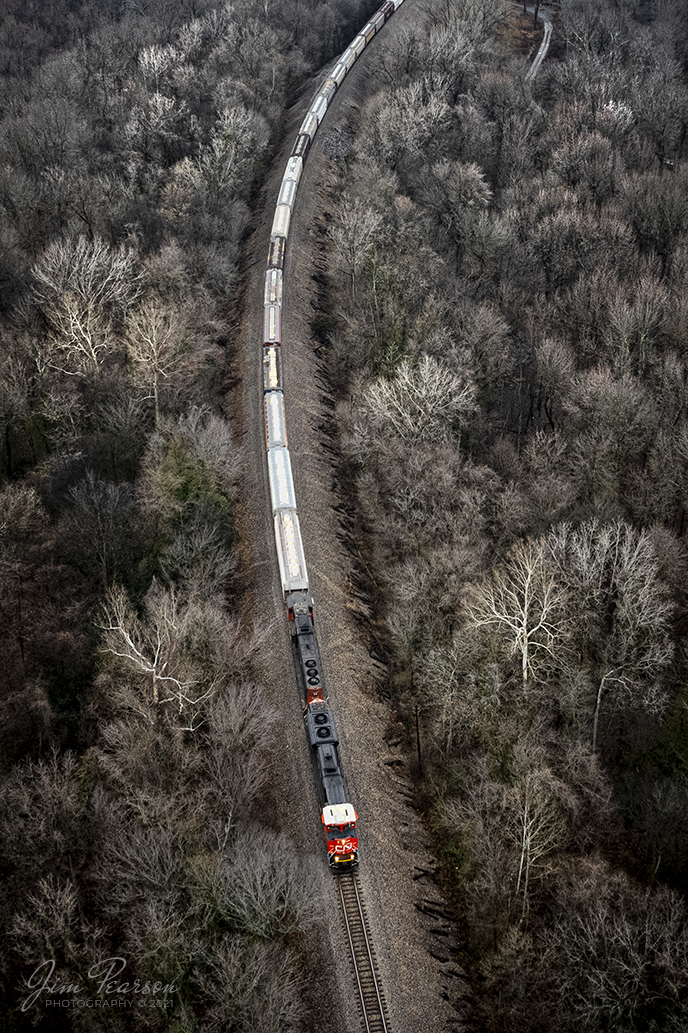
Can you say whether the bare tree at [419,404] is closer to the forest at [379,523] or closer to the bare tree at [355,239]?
the forest at [379,523]

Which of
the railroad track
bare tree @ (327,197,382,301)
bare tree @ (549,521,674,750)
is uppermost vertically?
bare tree @ (327,197,382,301)

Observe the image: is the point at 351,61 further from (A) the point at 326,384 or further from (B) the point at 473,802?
(B) the point at 473,802

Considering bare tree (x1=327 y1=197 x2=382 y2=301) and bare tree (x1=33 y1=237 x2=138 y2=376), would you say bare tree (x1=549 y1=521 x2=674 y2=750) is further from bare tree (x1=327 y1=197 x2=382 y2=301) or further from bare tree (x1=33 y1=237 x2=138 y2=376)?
bare tree (x1=327 y1=197 x2=382 y2=301)

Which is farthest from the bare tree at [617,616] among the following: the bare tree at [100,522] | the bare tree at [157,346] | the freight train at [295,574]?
the bare tree at [157,346]

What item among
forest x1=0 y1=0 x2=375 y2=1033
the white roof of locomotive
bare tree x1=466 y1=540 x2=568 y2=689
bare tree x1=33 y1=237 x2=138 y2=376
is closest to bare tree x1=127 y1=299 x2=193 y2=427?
forest x1=0 y1=0 x2=375 y2=1033

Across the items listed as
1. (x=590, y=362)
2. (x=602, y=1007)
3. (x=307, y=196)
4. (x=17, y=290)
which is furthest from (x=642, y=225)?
(x=602, y=1007)

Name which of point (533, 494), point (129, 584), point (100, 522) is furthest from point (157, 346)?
point (533, 494)

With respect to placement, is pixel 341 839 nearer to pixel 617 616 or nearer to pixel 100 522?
pixel 617 616

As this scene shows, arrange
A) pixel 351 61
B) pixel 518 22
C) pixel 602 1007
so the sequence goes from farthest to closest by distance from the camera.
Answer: pixel 518 22, pixel 351 61, pixel 602 1007
